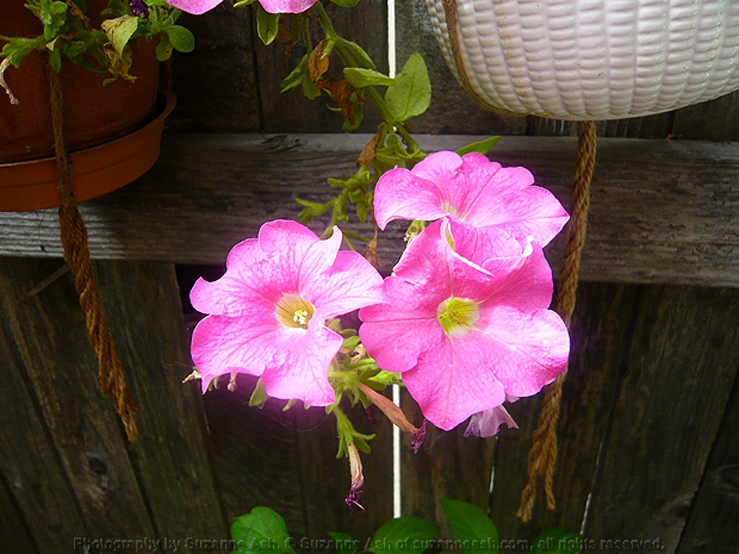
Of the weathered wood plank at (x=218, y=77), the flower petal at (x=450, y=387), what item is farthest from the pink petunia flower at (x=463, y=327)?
the weathered wood plank at (x=218, y=77)

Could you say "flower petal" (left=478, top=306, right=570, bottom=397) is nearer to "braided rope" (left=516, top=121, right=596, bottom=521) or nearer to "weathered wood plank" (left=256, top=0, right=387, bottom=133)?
"braided rope" (left=516, top=121, right=596, bottom=521)

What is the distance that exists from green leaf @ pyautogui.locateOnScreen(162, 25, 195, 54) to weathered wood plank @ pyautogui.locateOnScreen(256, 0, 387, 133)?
5.9 inches

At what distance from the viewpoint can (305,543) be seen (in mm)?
1122

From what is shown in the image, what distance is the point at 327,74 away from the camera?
0.70 m

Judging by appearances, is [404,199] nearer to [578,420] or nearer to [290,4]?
[290,4]

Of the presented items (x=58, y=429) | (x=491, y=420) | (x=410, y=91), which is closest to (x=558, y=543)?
(x=491, y=420)

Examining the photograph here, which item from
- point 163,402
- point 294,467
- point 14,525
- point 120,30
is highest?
point 120,30

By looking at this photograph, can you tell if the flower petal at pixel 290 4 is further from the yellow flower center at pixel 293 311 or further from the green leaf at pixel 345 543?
the green leaf at pixel 345 543

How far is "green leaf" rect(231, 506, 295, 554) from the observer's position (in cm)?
82

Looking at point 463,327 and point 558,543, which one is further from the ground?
point 463,327

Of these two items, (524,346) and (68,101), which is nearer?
(524,346)

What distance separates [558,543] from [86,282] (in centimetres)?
72

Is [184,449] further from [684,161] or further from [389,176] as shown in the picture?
[684,161]

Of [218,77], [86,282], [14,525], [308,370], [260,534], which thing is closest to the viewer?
[308,370]
